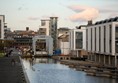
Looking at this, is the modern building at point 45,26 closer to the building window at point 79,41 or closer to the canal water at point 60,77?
the building window at point 79,41

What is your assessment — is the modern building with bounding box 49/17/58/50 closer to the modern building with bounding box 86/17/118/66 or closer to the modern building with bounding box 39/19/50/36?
the modern building with bounding box 39/19/50/36

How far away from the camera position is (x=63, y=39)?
5359 inches

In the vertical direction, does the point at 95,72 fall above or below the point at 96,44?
below

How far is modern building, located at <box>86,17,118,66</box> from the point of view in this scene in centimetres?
6034

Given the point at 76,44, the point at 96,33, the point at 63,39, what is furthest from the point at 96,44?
the point at 63,39

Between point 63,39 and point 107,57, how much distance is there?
2730 inches

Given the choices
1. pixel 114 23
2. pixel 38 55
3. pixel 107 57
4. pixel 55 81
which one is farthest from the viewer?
pixel 38 55

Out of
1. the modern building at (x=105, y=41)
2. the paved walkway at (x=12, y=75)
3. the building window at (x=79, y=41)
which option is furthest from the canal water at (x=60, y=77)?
the building window at (x=79, y=41)

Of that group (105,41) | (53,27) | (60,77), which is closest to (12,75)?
(60,77)

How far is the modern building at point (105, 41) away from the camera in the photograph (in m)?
60.3

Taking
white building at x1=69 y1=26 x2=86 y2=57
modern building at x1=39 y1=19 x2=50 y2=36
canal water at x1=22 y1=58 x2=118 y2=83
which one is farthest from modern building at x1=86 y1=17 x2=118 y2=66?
modern building at x1=39 y1=19 x2=50 y2=36

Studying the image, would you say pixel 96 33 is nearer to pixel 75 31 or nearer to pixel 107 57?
pixel 107 57

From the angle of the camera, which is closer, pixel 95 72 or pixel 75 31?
pixel 95 72

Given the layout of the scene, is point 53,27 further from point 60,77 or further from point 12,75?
point 12,75
